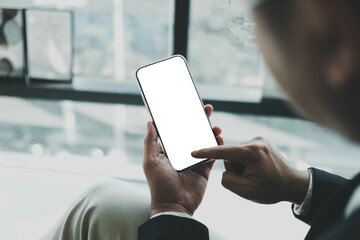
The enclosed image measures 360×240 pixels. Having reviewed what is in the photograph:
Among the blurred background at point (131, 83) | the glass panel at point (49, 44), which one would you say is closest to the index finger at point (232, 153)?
the blurred background at point (131, 83)

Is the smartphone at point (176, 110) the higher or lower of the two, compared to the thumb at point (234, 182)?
higher

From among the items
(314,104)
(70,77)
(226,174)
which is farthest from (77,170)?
(314,104)

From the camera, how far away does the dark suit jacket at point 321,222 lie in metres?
0.34

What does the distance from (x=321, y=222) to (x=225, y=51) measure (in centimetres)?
96

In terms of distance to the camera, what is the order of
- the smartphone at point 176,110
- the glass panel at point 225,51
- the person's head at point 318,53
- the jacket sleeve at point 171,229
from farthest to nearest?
the glass panel at point 225,51 → the smartphone at point 176,110 → the jacket sleeve at point 171,229 → the person's head at point 318,53

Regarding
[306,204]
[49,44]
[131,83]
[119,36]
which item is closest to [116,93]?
[131,83]

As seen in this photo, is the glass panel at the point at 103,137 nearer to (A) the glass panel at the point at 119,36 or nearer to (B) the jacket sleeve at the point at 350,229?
(A) the glass panel at the point at 119,36

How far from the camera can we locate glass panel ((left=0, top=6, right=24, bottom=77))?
4.32 ft

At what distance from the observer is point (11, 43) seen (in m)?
1.35

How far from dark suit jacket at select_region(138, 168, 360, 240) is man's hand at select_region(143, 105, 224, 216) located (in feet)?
0.21

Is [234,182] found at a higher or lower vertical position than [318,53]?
lower

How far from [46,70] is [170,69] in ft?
2.32

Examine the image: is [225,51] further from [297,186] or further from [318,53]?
[318,53]

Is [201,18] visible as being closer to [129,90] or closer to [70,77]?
[129,90]
